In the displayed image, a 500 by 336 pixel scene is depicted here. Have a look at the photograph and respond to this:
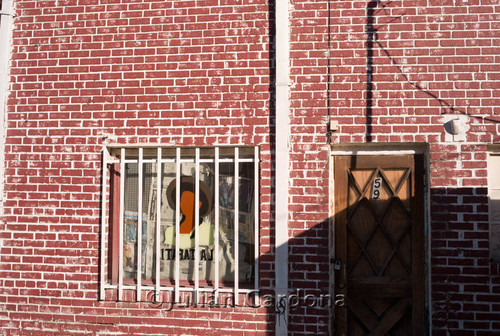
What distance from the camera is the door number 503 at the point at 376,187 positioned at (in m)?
4.89

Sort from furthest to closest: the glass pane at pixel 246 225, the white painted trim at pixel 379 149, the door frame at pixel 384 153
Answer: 1. the glass pane at pixel 246 225
2. the white painted trim at pixel 379 149
3. the door frame at pixel 384 153

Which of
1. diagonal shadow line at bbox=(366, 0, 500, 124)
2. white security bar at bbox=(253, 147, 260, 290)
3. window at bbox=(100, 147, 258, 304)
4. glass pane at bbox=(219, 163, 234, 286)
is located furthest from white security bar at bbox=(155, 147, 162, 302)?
diagonal shadow line at bbox=(366, 0, 500, 124)

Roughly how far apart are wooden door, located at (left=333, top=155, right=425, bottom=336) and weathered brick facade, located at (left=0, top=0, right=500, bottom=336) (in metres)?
0.19

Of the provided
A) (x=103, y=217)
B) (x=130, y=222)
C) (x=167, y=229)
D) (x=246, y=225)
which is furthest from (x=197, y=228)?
(x=103, y=217)

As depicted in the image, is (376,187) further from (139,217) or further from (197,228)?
(139,217)

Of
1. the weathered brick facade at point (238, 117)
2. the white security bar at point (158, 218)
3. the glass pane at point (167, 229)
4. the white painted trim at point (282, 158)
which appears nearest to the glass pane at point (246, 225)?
the weathered brick facade at point (238, 117)

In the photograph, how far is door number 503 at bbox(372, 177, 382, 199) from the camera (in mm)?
4895

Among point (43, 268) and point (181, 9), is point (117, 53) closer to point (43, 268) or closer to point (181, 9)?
point (181, 9)

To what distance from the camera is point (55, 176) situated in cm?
520

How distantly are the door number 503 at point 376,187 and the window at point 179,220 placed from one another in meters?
1.17

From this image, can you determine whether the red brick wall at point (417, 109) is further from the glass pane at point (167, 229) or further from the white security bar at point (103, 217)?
the white security bar at point (103, 217)

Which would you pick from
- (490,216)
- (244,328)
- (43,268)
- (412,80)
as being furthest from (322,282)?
(43,268)

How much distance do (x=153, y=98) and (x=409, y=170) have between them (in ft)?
8.82

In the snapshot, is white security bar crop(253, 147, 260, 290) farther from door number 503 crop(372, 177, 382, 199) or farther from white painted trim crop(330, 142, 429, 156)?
door number 503 crop(372, 177, 382, 199)
